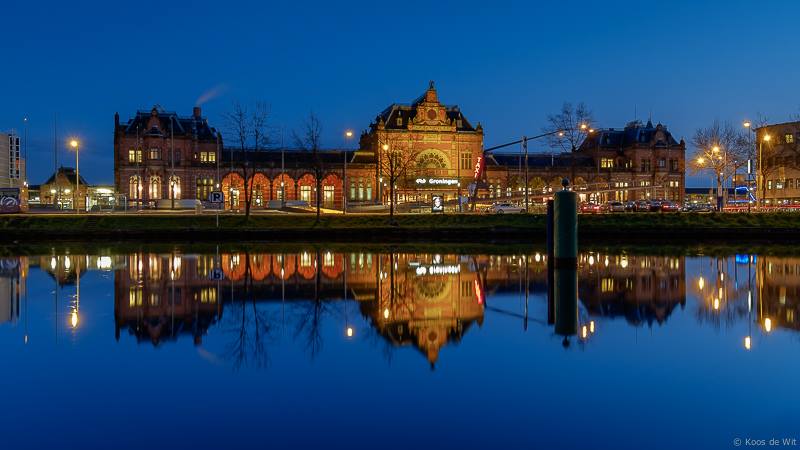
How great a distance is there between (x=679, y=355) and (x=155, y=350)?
33.8 feet

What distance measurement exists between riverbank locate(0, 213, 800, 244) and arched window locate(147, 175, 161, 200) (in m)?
45.8

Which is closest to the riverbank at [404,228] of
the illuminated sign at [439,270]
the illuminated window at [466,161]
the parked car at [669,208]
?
the illuminated sign at [439,270]

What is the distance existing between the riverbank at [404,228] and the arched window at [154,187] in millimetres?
45825

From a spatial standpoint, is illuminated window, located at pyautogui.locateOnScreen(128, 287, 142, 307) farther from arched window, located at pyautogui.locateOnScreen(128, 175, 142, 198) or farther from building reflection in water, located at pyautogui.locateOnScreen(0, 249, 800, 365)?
arched window, located at pyautogui.locateOnScreen(128, 175, 142, 198)

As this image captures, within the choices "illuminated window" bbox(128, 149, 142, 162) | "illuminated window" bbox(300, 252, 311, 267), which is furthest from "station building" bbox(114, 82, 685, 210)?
"illuminated window" bbox(300, 252, 311, 267)

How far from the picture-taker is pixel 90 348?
558 inches

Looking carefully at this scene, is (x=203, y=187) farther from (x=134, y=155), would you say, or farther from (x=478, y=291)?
(x=478, y=291)

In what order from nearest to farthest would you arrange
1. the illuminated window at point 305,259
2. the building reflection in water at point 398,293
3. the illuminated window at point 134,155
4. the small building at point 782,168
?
the building reflection in water at point 398,293 → the illuminated window at point 305,259 → the illuminated window at point 134,155 → the small building at point 782,168

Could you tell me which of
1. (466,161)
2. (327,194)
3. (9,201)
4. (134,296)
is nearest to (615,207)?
(466,161)

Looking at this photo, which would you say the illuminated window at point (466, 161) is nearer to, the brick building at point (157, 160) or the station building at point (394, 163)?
the station building at point (394, 163)

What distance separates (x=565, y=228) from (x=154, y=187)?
85882 mm

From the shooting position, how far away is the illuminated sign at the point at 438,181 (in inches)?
4387

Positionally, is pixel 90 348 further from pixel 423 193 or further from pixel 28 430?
pixel 423 193

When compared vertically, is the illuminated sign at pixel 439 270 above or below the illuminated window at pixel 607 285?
above
